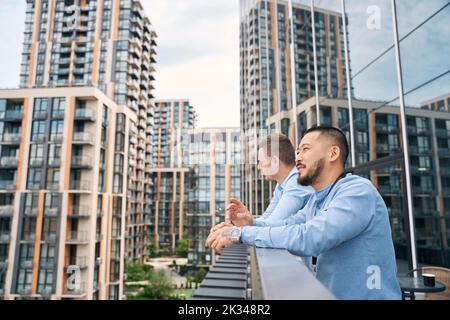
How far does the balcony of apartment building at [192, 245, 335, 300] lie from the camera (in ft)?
2.65

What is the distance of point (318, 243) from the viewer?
1185mm

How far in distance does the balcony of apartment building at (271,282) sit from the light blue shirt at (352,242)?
0.26 feet

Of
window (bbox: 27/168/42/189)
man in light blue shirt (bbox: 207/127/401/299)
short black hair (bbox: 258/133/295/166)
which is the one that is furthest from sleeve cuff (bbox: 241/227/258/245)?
window (bbox: 27/168/42/189)

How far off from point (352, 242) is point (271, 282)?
565 millimetres

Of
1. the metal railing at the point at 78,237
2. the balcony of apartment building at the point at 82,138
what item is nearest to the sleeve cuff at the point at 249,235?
the metal railing at the point at 78,237

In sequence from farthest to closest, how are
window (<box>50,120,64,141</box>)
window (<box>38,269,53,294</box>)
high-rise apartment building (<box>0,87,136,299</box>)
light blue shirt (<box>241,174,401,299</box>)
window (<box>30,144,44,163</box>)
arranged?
window (<box>50,120,64,141</box>)
window (<box>30,144,44,163</box>)
high-rise apartment building (<box>0,87,136,299</box>)
window (<box>38,269,53,294</box>)
light blue shirt (<box>241,174,401,299</box>)

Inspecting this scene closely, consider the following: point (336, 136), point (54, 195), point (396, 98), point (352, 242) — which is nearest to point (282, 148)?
point (336, 136)

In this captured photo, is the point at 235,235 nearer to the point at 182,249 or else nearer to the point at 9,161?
the point at 9,161

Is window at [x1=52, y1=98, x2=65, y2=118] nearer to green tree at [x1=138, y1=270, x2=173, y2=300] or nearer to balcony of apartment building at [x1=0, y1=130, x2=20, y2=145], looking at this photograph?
balcony of apartment building at [x1=0, y1=130, x2=20, y2=145]

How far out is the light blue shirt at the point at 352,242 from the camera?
1199mm

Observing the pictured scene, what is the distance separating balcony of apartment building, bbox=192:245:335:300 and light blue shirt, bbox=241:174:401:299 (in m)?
0.08

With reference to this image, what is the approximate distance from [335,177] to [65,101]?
1213 inches

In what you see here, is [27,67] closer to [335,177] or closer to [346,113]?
[346,113]
